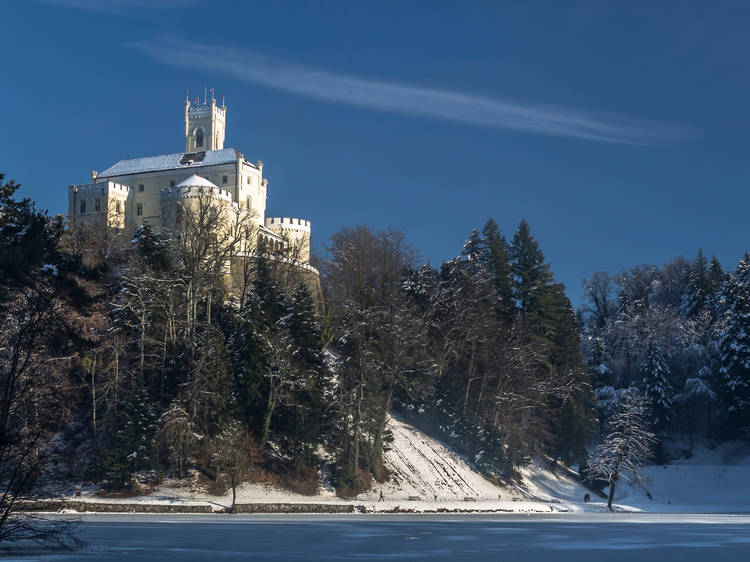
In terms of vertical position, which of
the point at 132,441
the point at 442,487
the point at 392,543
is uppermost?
the point at 132,441

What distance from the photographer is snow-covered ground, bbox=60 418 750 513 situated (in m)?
43.5

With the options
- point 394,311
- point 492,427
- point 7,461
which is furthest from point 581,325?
point 7,461

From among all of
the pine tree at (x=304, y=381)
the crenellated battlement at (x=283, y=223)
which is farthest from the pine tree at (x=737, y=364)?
the crenellated battlement at (x=283, y=223)

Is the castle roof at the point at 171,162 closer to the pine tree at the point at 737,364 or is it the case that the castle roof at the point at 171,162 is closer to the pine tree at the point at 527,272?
the pine tree at the point at 527,272

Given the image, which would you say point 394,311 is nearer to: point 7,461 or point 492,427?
point 492,427

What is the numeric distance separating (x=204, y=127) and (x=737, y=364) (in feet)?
284

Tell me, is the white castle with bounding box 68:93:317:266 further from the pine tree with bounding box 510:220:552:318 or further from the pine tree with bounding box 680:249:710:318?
the pine tree with bounding box 680:249:710:318

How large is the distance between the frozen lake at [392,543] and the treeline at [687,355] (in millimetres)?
44643

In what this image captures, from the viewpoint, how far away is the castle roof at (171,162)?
91.6 m

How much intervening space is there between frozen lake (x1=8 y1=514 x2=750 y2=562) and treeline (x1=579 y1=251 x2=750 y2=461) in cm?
4464

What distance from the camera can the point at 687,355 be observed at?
76500 millimetres

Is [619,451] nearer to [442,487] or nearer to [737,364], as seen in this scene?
[442,487]

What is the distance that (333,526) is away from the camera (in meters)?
28.5

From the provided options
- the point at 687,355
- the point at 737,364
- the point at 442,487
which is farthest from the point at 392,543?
the point at 687,355
